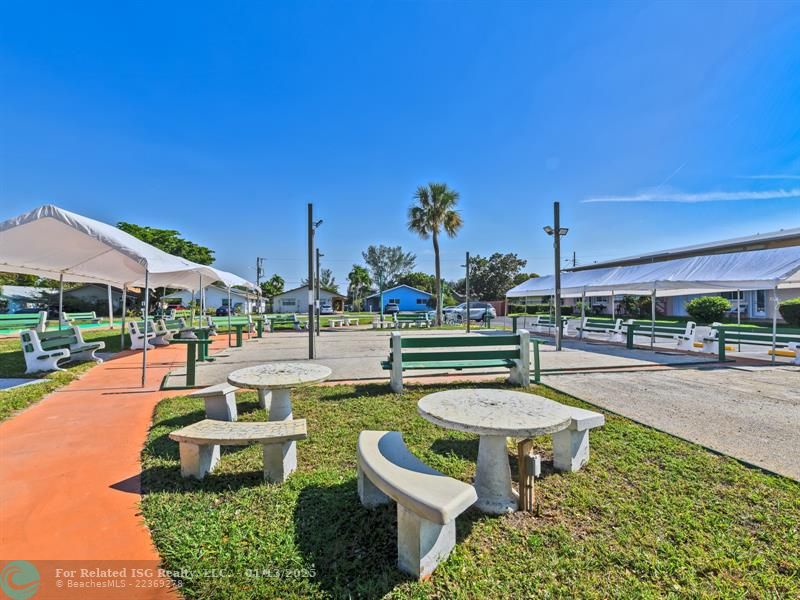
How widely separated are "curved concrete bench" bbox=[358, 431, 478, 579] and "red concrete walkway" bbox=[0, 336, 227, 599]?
126 cm

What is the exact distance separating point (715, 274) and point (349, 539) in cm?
1383

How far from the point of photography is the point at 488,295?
55.4m

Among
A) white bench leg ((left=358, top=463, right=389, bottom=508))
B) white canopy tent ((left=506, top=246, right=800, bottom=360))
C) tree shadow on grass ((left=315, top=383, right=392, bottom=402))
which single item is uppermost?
white canopy tent ((left=506, top=246, right=800, bottom=360))

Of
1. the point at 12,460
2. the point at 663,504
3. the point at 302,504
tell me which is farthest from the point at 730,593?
the point at 12,460

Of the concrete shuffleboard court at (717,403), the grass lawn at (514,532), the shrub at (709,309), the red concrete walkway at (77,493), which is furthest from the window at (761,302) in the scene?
the red concrete walkway at (77,493)

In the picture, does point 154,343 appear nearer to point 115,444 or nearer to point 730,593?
point 115,444

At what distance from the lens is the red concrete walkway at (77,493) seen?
2.21 metres

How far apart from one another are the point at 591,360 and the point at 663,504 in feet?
24.8

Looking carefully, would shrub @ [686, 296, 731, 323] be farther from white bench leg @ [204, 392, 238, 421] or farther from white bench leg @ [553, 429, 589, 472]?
white bench leg @ [204, 392, 238, 421]

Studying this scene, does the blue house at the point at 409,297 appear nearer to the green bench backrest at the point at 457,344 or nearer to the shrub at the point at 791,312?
the shrub at the point at 791,312

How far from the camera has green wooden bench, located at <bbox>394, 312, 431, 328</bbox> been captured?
22031 millimetres

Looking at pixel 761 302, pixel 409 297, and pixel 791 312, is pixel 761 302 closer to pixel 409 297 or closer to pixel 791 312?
pixel 791 312

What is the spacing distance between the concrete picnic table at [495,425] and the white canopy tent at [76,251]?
5684 millimetres

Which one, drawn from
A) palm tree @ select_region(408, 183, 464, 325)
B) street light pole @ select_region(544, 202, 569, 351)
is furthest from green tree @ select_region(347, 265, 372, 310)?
street light pole @ select_region(544, 202, 569, 351)
